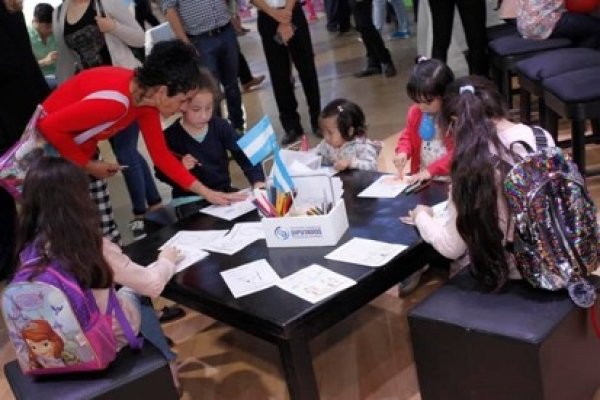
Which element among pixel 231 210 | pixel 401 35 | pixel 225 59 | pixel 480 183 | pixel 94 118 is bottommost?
pixel 401 35

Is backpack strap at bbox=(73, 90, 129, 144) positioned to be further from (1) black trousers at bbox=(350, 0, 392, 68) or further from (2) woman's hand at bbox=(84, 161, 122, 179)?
(1) black trousers at bbox=(350, 0, 392, 68)

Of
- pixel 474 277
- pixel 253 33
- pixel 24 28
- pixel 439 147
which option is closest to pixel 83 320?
pixel 474 277

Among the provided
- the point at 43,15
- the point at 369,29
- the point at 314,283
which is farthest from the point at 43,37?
the point at 314,283

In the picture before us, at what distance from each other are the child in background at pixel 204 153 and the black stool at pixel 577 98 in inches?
50.0

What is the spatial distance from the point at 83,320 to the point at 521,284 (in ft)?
3.63

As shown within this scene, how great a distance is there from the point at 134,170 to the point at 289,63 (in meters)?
1.40

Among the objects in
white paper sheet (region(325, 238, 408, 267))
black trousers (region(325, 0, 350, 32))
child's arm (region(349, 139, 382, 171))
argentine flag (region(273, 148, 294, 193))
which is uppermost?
argentine flag (region(273, 148, 294, 193))

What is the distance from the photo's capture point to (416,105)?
8.81 feet

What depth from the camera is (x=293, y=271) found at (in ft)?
6.45

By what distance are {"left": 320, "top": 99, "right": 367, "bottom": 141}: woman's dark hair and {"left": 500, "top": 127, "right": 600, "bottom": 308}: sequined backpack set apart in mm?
1181

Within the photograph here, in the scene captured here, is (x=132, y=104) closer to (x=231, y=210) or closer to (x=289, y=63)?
(x=231, y=210)

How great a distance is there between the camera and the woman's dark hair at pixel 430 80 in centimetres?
246

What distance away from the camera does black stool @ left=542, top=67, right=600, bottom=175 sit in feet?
9.39

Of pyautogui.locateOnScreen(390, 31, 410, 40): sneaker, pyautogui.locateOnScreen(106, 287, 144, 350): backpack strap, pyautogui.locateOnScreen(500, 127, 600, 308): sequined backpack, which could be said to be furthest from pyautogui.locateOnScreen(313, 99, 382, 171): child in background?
pyautogui.locateOnScreen(390, 31, 410, 40): sneaker
